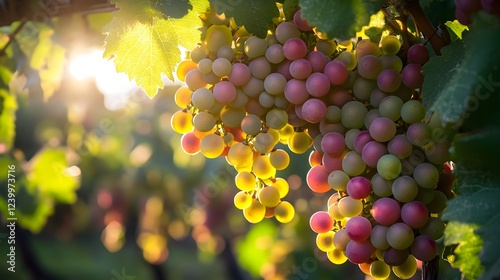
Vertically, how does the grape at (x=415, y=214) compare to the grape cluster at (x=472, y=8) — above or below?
below

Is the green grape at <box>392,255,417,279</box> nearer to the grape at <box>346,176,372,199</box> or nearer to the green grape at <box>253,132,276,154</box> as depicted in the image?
the grape at <box>346,176,372,199</box>

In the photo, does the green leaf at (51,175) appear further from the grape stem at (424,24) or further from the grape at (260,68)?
the grape stem at (424,24)

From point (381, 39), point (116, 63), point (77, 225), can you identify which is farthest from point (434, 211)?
point (77, 225)

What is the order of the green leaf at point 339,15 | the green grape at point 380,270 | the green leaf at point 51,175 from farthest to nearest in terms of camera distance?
the green leaf at point 51,175 < the green grape at point 380,270 < the green leaf at point 339,15

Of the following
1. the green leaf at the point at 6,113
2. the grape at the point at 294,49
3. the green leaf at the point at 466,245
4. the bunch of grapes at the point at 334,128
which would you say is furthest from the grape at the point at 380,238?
the green leaf at the point at 6,113

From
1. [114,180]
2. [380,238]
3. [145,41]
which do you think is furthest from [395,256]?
[114,180]

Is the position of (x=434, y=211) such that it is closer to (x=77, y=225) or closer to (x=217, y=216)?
(x=217, y=216)

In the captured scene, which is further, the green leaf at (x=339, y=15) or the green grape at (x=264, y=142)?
the green grape at (x=264, y=142)
